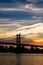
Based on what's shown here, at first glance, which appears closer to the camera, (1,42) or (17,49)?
(1,42)

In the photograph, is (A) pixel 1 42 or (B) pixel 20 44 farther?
(B) pixel 20 44

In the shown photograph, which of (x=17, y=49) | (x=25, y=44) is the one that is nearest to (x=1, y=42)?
(x=25, y=44)

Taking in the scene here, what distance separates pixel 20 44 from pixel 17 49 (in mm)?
3980

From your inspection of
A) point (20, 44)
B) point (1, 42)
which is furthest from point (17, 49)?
point (1, 42)

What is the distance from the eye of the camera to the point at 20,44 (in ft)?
263

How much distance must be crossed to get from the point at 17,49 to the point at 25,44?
28.7 feet

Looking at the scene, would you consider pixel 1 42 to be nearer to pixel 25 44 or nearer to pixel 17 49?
pixel 25 44

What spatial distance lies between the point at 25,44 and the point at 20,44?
490cm

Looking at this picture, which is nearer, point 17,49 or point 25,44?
point 25,44

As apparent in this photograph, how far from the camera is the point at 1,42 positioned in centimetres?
A: 7275

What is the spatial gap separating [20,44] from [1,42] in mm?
8507

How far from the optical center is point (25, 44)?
2965 inches

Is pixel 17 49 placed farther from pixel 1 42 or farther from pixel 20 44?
pixel 1 42
